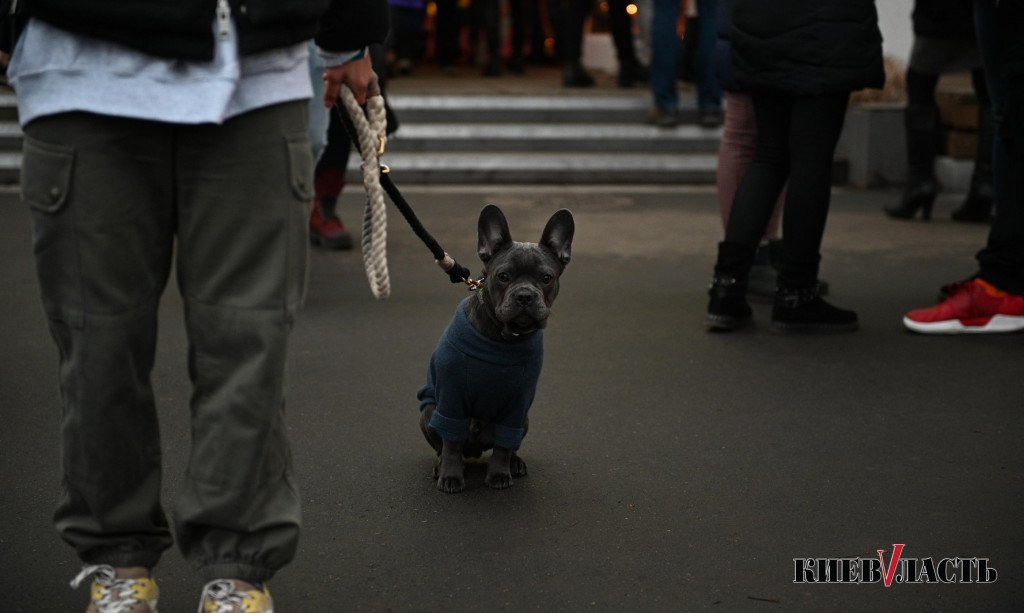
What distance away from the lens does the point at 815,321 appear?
19.3 feet

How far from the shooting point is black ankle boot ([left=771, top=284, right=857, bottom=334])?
5828 mm

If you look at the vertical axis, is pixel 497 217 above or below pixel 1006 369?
above

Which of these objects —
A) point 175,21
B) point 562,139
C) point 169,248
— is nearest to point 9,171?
point 562,139

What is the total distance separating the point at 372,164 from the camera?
3160mm

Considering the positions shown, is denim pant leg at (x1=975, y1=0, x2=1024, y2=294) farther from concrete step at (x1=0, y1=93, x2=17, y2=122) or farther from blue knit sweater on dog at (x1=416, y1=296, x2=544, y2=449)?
concrete step at (x1=0, y1=93, x2=17, y2=122)

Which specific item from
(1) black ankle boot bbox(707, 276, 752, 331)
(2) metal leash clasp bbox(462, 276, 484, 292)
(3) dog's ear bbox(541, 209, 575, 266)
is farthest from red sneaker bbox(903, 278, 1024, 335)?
(2) metal leash clasp bbox(462, 276, 484, 292)

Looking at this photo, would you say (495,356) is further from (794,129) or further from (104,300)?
(794,129)

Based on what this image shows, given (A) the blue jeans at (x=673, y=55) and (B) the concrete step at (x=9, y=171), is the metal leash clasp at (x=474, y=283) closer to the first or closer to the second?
(A) the blue jeans at (x=673, y=55)

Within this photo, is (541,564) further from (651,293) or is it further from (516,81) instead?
(516,81)

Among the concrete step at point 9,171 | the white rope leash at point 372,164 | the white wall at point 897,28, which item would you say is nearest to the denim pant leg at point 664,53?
the white wall at point 897,28

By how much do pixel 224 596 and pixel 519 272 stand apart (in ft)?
4.73

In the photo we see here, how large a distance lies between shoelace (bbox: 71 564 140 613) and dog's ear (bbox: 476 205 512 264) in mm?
1537

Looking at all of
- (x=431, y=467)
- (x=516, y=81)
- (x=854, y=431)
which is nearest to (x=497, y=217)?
(x=431, y=467)

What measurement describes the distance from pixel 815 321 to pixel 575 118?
5772 mm
